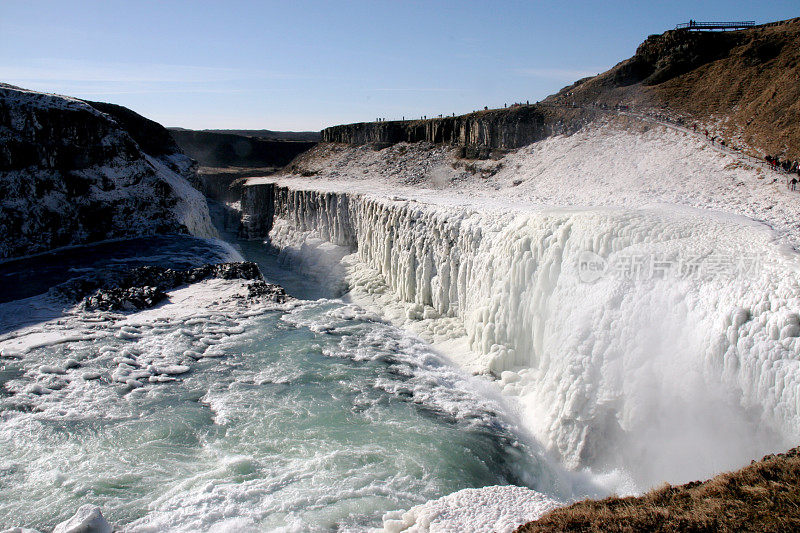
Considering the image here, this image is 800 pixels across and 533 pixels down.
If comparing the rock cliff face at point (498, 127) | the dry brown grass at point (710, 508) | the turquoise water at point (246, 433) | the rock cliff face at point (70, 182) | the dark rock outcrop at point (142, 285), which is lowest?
the turquoise water at point (246, 433)

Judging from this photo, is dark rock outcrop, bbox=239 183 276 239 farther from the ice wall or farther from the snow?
the snow

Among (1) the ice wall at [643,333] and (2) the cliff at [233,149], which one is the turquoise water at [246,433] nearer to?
(1) the ice wall at [643,333]

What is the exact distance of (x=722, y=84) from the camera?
35438 millimetres

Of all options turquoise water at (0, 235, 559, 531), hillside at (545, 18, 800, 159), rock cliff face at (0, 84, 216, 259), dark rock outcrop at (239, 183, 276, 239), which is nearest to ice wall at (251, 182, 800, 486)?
turquoise water at (0, 235, 559, 531)

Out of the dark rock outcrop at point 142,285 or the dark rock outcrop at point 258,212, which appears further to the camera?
the dark rock outcrop at point 258,212

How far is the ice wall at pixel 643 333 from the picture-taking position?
9922 mm

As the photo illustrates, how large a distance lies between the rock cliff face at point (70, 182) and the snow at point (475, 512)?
28.3 meters

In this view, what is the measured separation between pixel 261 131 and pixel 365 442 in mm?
104696

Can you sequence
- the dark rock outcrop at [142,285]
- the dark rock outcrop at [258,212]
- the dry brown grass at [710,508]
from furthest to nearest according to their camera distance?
1. the dark rock outcrop at [258,212]
2. the dark rock outcrop at [142,285]
3. the dry brown grass at [710,508]

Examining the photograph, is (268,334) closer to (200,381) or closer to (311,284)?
(200,381)

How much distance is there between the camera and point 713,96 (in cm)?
3500

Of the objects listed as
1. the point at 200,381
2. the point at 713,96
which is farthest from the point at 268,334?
the point at 713,96

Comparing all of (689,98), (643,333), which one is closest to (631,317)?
(643,333)

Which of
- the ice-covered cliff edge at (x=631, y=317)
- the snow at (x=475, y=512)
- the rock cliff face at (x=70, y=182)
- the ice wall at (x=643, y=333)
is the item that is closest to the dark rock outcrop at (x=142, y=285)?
the ice-covered cliff edge at (x=631, y=317)
